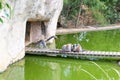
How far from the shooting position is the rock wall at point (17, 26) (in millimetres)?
9502

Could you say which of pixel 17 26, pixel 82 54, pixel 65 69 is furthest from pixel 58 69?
pixel 17 26

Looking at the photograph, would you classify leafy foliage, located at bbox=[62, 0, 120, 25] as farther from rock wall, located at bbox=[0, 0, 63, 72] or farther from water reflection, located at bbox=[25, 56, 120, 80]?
water reflection, located at bbox=[25, 56, 120, 80]

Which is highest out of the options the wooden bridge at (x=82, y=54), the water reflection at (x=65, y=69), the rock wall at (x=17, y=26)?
the rock wall at (x=17, y=26)

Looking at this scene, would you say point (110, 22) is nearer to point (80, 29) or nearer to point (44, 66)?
point (80, 29)

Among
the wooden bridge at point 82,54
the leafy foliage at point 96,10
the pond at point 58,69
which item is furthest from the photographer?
the leafy foliage at point 96,10

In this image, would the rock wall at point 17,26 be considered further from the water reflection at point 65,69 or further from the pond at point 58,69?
the water reflection at point 65,69

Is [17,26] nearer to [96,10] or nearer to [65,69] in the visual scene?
[65,69]

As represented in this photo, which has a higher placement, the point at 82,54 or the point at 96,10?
the point at 96,10

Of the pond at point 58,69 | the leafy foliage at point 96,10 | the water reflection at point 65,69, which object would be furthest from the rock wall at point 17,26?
the leafy foliage at point 96,10

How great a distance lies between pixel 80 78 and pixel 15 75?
213 centimetres

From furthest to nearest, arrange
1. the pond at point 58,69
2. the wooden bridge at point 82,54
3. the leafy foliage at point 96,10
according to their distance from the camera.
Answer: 1. the leafy foliage at point 96,10
2. the wooden bridge at point 82,54
3. the pond at point 58,69

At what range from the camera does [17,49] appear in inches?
432

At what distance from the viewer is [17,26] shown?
10.9m

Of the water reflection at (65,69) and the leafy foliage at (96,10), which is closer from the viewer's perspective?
the water reflection at (65,69)
